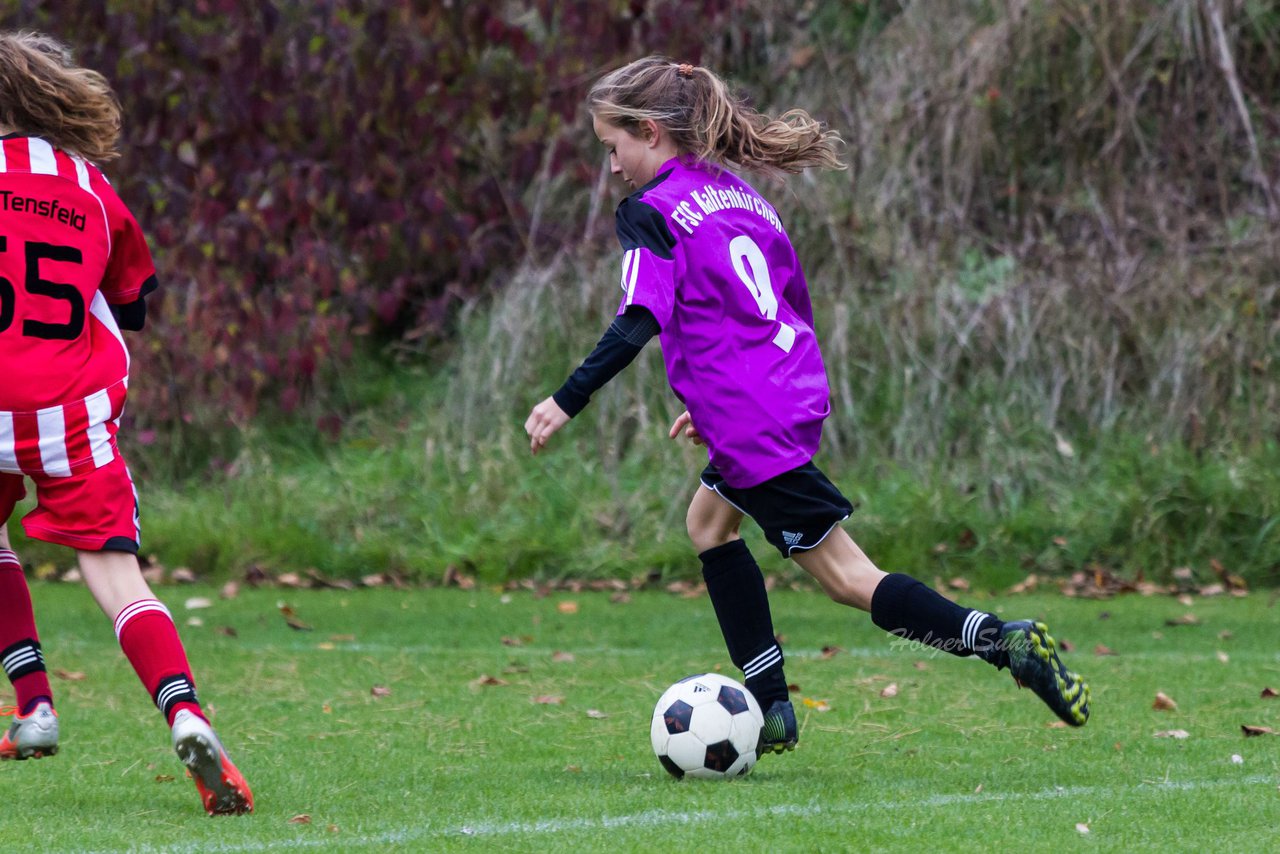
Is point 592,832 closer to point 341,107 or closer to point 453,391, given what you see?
point 453,391

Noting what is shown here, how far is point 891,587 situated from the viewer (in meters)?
4.19

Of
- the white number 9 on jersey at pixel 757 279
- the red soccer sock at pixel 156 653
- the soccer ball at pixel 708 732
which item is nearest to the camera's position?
the red soccer sock at pixel 156 653

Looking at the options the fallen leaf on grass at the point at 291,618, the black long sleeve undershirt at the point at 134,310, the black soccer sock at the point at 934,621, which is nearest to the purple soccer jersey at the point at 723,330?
the black soccer sock at the point at 934,621

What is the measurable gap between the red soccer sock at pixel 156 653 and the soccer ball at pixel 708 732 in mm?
1154

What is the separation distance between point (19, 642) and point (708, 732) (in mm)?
1820

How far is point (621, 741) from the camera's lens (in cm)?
484

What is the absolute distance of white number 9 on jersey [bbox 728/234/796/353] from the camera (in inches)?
168

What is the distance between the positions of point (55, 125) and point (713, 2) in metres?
8.21

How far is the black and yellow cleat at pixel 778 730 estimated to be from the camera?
4.35m

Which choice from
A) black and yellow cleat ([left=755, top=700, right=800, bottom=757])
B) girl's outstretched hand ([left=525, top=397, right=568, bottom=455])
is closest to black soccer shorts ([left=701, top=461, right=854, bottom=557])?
black and yellow cleat ([left=755, top=700, right=800, bottom=757])

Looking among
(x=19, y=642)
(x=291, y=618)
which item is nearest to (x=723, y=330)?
(x=19, y=642)

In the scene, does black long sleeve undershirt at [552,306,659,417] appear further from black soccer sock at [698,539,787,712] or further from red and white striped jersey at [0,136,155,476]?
red and white striped jersey at [0,136,155,476]

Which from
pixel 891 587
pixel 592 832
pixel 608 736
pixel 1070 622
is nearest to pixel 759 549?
pixel 1070 622

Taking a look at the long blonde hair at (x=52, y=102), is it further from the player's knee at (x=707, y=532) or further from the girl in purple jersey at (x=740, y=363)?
the player's knee at (x=707, y=532)
